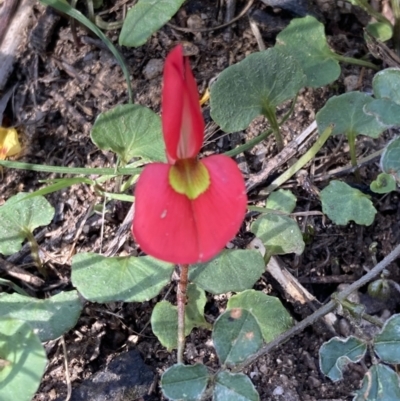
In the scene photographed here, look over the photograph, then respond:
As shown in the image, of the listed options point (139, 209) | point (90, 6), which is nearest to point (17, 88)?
point (90, 6)

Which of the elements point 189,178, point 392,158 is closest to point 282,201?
point 392,158

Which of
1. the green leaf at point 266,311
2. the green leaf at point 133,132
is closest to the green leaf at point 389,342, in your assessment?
the green leaf at point 266,311

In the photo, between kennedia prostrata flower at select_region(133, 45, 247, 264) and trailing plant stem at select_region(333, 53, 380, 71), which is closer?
kennedia prostrata flower at select_region(133, 45, 247, 264)

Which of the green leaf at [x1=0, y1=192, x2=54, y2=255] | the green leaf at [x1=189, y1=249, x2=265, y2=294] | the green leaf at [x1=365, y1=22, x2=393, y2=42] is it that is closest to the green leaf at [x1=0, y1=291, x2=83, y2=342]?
the green leaf at [x1=0, y1=192, x2=54, y2=255]

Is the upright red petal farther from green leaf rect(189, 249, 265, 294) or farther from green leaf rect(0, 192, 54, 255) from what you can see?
green leaf rect(0, 192, 54, 255)

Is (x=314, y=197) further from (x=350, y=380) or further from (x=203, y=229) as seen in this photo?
(x=203, y=229)

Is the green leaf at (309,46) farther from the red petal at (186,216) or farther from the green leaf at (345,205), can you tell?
the red petal at (186,216)
